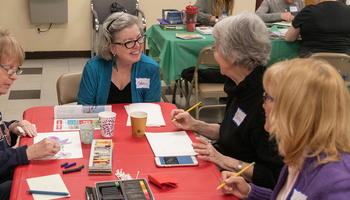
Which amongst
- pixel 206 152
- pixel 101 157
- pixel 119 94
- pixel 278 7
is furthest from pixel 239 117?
pixel 278 7

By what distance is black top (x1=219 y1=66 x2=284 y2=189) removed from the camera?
54.9 inches

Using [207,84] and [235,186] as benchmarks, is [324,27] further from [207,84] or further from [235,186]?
[235,186]

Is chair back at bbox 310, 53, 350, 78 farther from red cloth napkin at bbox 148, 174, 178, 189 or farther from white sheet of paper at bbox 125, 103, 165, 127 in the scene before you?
red cloth napkin at bbox 148, 174, 178, 189

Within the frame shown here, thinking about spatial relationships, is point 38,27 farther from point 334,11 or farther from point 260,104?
point 260,104

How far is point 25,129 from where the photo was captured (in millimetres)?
1529

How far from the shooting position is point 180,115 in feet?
5.52

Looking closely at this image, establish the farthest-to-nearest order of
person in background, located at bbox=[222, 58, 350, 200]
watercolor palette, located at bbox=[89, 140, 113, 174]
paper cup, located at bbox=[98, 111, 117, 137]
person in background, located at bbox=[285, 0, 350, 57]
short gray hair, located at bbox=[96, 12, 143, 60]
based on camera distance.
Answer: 1. person in background, located at bbox=[285, 0, 350, 57]
2. short gray hair, located at bbox=[96, 12, 143, 60]
3. paper cup, located at bbox=[98, 111, 117, 137]
4. watercolor palette, located at bbox=[89, 140, 113, 174]
5. person in background, located at bbox=[222, 58, 350, 200]

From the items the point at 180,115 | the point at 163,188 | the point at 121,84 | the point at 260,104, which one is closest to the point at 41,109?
the point at 121,84

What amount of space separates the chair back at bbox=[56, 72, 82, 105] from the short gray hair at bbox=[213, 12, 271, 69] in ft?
3.79

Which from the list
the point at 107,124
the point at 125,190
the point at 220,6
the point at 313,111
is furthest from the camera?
the point at 220,6

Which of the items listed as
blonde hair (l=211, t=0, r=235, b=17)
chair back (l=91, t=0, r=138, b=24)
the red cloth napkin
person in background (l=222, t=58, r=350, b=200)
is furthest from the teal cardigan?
chair back (l=91, t=0, r=138, b=24)

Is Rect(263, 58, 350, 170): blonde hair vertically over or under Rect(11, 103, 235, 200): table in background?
over

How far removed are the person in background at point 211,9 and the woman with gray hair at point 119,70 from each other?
2257mm

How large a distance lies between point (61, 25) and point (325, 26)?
4041mm
